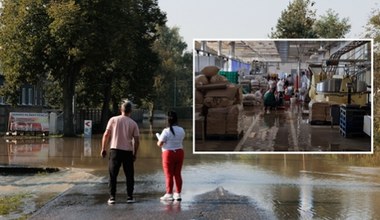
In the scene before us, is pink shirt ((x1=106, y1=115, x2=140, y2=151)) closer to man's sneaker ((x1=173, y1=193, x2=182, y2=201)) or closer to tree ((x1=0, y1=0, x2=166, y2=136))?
man's sneaker ((x1=173, y1=193, x2=182, y2=201))

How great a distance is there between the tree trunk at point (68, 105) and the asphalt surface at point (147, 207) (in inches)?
1214

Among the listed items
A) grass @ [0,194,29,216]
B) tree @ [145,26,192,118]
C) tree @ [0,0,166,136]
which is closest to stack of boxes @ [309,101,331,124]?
grass @ [0,194,29,216]

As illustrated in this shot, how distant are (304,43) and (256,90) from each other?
108 cm

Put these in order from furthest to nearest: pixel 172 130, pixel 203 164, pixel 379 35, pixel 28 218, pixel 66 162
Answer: pixel 379 35
pixel 66 162
pixel 203 164
pixel 172 130
pixel 28 218

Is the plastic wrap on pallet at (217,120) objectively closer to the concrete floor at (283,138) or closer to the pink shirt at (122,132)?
the concrete floor at (283,138)

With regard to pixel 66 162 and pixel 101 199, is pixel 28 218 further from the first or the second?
pixel 66 162

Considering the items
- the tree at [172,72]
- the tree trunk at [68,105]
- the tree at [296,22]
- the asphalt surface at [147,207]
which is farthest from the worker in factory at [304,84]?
the tree at [172,72]

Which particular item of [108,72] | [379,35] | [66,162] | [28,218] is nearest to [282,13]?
[108,72]

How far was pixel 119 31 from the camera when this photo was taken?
4006cm

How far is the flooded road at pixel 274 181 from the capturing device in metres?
9.68

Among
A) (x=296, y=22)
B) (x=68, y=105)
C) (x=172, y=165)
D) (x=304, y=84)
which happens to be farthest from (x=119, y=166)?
(x=296, y=22)

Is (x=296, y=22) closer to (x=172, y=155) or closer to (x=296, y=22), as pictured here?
(x=296, y=22)

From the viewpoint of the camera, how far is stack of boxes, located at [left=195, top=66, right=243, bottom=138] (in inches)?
411

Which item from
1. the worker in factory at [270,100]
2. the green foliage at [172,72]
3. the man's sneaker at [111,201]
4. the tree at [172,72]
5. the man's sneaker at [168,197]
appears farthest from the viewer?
the green foliage at [172,72]
